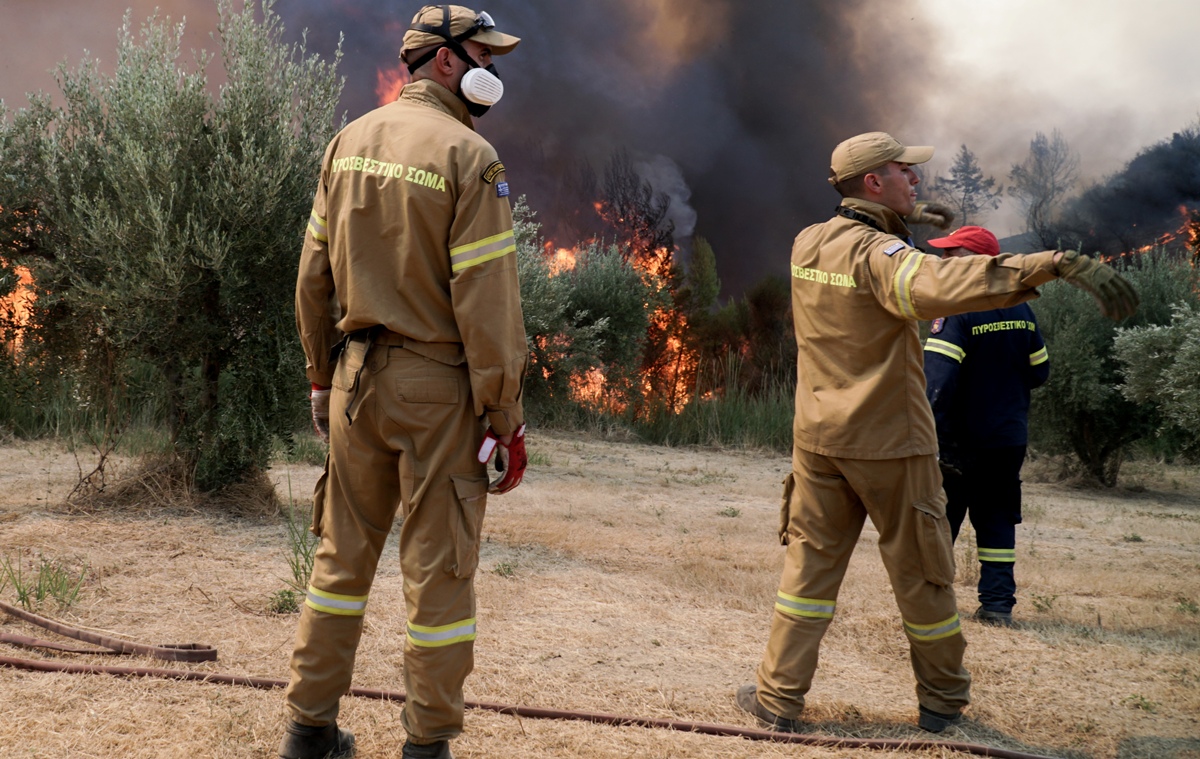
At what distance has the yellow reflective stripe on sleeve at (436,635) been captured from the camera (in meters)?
2.67

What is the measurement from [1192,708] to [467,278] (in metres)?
3.45

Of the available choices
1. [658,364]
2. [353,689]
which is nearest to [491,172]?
[353,689]

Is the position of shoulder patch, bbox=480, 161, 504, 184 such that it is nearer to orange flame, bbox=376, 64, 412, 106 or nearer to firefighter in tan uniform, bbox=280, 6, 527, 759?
firefighter in tan uniform, bbox=280, 6, 527, 759

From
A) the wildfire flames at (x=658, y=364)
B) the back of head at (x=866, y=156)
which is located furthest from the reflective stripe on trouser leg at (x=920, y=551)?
the wildfire flames at (x=658, y=364)

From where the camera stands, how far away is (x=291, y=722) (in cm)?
288

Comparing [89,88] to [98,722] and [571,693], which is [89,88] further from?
[571,693]

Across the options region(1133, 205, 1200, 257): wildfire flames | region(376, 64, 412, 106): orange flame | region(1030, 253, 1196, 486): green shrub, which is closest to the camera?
region(1030, 253, 1196, 486): green shrub

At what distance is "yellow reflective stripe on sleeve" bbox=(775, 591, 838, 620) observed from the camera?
136 inches

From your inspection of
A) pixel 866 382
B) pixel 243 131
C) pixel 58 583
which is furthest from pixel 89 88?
pixel 866 382

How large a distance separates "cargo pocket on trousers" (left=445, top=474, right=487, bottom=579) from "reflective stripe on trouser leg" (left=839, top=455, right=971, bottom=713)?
4.58 feet

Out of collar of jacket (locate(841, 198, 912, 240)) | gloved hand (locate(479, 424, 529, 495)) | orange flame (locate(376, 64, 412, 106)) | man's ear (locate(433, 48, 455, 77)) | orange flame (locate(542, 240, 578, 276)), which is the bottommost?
gloved hand (locate(479, 424, 529, 495))

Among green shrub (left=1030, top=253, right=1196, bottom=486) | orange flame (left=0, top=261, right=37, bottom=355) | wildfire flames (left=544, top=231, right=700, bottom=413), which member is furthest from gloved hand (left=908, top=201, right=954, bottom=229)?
wildfire flames (left=544, top=231, right=700, bottom=413)

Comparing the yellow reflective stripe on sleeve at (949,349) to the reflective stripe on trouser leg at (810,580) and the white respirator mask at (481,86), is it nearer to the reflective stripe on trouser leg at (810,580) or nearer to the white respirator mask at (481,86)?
the reflective stripe on trouser leg at (810,580)

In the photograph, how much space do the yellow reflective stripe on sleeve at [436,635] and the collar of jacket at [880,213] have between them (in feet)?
6.70
